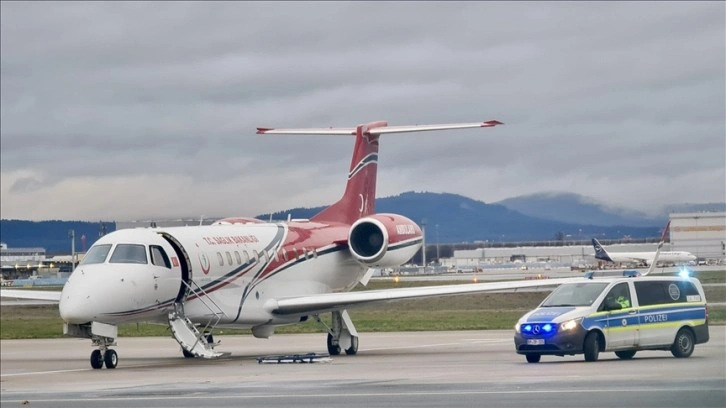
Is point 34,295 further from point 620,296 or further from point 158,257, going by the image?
point 620,296

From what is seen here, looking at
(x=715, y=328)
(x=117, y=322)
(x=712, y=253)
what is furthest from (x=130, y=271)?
(x=715, y=328)

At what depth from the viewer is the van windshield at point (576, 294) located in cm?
2894

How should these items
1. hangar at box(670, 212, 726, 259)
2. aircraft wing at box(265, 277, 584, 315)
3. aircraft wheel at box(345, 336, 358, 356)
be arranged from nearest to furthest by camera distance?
hangar at box(670, 212, 726, 259) < aircraft wing at box(265, 277, 584, 315) < aircraft wheel at box(345, 336, 358, 356)

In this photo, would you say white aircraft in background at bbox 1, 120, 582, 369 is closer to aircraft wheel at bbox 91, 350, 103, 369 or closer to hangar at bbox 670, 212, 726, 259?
aircraft wheel at bbox 91, 350, 103, 369

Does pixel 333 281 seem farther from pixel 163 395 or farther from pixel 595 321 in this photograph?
pixel 163 395

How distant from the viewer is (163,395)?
72.7 ft

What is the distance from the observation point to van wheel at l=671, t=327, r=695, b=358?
29.0m

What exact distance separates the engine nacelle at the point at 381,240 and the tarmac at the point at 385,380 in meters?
2.74

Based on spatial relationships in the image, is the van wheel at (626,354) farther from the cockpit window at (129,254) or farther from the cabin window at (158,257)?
the cockpit window at (129,254)

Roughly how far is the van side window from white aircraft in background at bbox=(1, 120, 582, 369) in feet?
13.1

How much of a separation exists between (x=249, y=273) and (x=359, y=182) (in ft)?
25.9

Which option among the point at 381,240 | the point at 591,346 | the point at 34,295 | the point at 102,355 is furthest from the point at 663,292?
the point at 34,295

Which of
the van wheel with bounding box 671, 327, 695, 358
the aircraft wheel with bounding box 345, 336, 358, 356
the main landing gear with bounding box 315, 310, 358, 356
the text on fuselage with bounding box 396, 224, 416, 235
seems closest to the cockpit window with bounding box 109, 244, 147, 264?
the main landing gear with bounding box 315, 310, 358, 356

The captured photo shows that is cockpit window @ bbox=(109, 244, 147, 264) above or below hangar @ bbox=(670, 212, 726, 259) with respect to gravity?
above
